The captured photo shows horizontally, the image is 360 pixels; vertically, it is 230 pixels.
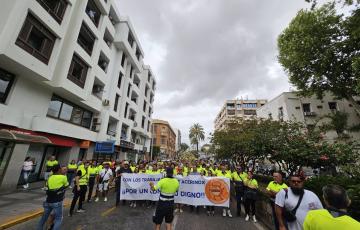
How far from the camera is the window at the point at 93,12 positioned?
17.6 m

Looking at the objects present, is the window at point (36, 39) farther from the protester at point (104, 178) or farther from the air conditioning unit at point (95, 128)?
the air conditioning unit at point (95, 128)

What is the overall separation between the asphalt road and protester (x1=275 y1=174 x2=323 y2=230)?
3424 mm

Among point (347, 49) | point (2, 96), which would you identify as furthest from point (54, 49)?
point (347, 49)

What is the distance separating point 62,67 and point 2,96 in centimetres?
435

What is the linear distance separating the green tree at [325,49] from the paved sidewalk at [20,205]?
23.1 m

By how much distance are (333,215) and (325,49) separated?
20.4m

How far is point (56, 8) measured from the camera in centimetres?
1318

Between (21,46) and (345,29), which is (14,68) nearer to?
(21,46)

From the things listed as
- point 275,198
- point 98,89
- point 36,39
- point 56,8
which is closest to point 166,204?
point 275,198

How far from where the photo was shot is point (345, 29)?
52.1 feet

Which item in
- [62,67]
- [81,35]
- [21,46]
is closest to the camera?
[21,46]

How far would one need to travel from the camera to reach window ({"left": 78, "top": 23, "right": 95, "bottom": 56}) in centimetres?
1619

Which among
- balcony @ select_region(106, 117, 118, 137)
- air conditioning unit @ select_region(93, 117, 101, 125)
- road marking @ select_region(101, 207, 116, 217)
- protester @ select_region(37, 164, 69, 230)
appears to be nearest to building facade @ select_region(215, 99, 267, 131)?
balcony @ select_region(106, 117, 118, 137)

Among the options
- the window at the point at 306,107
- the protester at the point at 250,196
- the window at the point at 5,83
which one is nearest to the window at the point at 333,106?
the window at the point at 306,107
